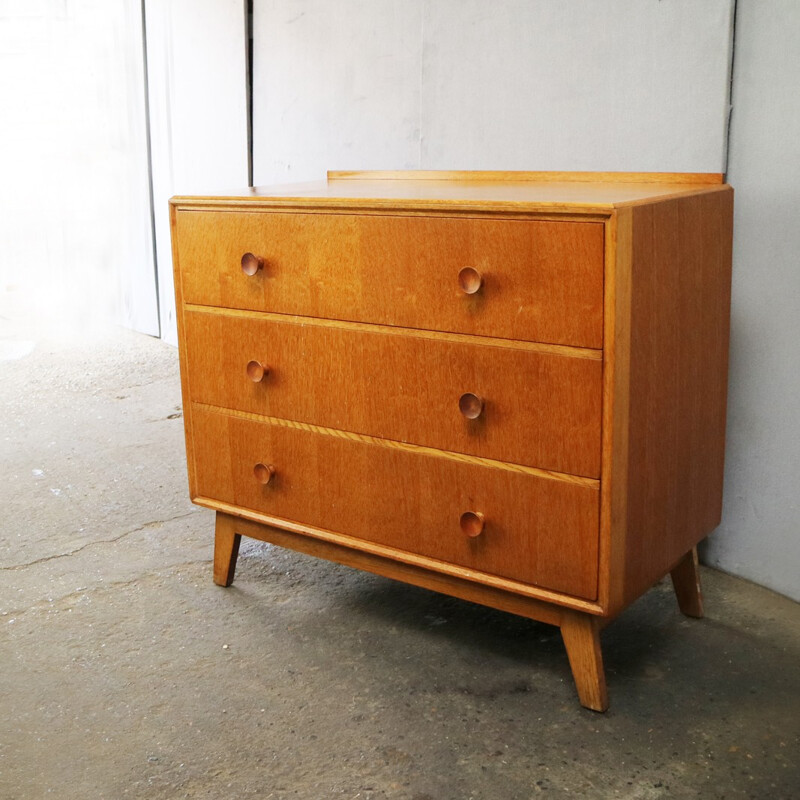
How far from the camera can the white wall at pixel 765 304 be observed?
1.75 m

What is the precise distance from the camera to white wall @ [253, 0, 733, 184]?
1876mm

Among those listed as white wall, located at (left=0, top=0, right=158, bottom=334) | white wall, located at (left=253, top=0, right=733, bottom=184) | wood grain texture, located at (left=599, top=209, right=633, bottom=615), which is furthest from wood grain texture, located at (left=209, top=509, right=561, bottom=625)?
white wall, located at (left=0, top=0, right=158, bottom=334)

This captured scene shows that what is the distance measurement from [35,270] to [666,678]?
4048 mm

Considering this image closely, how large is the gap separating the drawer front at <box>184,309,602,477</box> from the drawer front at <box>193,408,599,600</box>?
4 centimetres

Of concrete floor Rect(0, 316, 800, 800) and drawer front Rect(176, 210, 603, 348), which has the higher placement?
drawer front Rect(176, 210, 603, 348)

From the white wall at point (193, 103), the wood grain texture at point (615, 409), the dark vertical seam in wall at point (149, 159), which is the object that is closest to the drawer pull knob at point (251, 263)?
the wood grain texture at point (615, 409)

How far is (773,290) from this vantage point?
182cm

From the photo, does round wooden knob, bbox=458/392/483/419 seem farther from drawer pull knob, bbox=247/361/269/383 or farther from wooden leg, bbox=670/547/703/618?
wooden leg, bbox=670/547/703/618

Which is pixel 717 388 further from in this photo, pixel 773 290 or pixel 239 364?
pixel 239 364

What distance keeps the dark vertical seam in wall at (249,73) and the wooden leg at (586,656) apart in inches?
85.9

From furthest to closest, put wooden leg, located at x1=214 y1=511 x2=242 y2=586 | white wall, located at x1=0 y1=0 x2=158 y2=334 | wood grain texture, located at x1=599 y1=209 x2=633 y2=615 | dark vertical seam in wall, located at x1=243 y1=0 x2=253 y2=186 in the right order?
white wall, located at x1=0 y1=0 x2=158 y2=334
dark vertical seam in wall, located at x1=243 y1=0 x2=253 y2=186
wooden leg, located at x1=214 y1=511 x2=242 y2=586
wood grain texture, located at x1=599 y1=209 x2=633 y2=615

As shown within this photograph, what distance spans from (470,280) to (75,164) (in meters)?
3.49

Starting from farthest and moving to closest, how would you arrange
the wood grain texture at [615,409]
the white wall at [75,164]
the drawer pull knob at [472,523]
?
1. the white wall at [75,164]
2. the drawer pull knob at [472,523]
3. the wood grain texture at [615,409]

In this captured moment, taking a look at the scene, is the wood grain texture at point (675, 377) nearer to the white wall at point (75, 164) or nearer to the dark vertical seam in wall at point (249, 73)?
the dark vertical seam in wall at point (249, 73)
